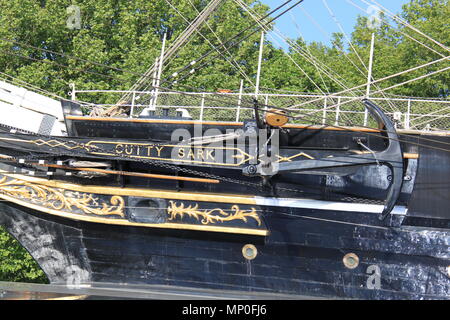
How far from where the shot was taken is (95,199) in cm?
941

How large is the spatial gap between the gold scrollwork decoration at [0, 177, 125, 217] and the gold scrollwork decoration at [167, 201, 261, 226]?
2.27 ft

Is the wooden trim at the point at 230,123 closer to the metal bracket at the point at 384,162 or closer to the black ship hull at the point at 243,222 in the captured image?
the black ship hull at the point at 243,222

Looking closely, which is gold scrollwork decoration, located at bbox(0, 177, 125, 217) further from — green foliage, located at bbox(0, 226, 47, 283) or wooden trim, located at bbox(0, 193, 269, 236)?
green foliage, located at bbox(0, 226, 47, 283)

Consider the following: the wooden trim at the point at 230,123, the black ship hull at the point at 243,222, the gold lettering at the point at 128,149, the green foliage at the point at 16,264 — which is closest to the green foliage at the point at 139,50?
the green foliage at the point at 16,264

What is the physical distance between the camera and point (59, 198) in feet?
31.1

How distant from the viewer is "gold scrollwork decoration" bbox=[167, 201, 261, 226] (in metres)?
9.05

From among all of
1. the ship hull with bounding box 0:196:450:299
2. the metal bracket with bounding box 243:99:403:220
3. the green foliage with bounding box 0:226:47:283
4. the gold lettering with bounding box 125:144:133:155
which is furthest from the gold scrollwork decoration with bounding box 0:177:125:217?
the green foliage with bounding box 0:226:47:283

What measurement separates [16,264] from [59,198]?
20.2 ft

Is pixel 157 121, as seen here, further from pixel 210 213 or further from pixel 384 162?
pixel 384 162

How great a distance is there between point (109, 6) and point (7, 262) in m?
7.71

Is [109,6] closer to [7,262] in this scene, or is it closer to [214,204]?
[7,262]

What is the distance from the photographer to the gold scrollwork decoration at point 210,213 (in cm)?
905

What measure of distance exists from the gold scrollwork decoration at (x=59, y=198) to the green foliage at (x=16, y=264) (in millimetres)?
5727
